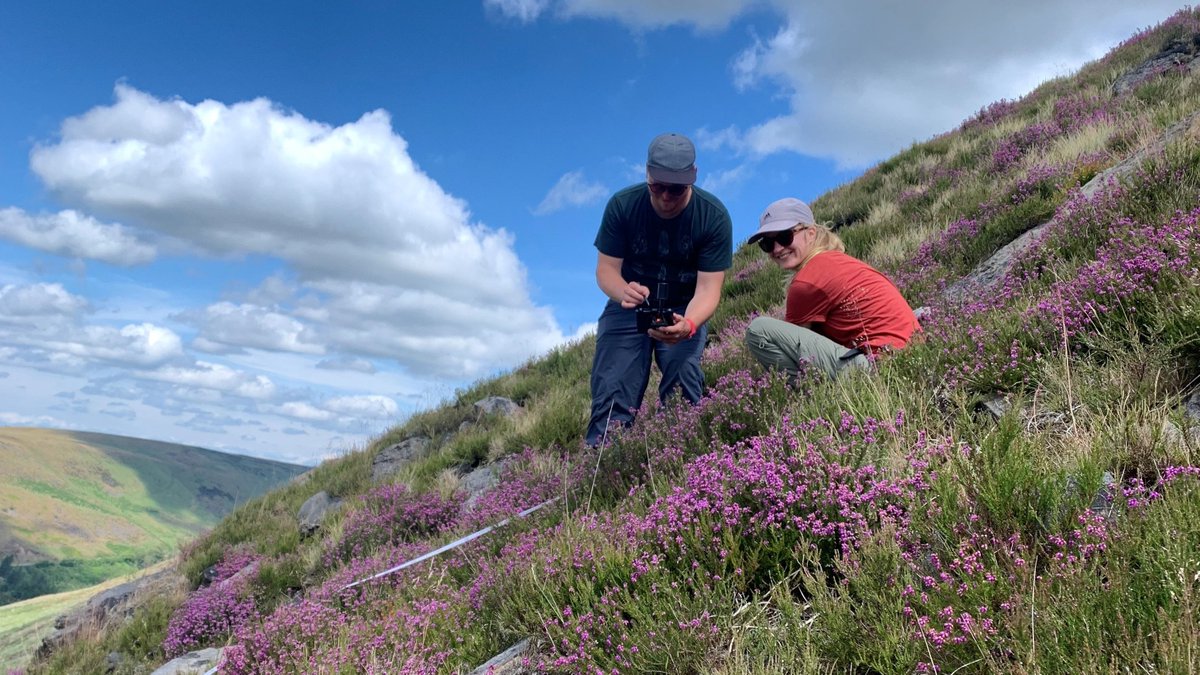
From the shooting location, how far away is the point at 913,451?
2.45 m

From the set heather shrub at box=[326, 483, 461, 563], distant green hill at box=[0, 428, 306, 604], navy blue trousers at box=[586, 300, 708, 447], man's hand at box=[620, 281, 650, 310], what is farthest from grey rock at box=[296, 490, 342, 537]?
distant green hill at box=[0, 428, 306, 604]

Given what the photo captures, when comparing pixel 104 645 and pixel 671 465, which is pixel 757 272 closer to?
pixel 671 465

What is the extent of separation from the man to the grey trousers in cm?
74

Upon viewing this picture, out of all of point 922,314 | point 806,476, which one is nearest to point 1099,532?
point 806,476

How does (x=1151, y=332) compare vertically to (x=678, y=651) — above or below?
above

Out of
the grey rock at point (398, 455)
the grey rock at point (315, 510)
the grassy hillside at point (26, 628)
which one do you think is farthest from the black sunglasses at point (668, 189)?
the grassy hillside at point (26, 628)

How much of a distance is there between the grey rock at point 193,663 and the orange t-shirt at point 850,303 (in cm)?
569

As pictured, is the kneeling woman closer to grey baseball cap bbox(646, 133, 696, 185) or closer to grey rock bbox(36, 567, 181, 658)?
grey baseball cap bbox(646, 133, 696, 185)

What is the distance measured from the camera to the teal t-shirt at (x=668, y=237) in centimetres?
525

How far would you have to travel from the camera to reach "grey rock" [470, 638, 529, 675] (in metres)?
2.54

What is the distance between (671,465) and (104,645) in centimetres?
828

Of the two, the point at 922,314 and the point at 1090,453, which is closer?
the point at 1090,453

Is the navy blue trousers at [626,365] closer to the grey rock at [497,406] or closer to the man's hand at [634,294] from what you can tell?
the man's hand at [634,294]

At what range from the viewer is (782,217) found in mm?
4551
